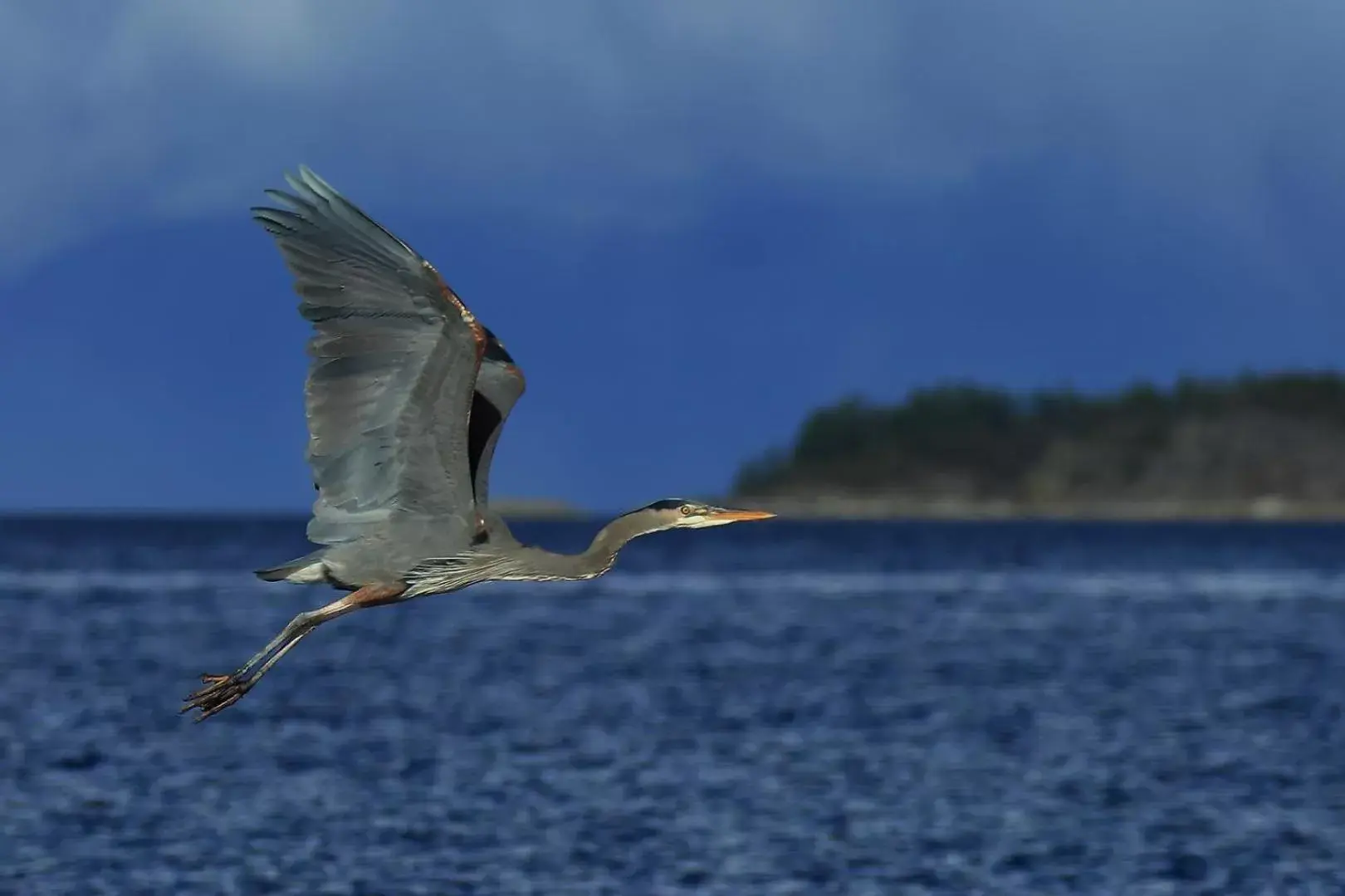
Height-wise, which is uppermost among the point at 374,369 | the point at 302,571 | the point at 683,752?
the point at 374,369

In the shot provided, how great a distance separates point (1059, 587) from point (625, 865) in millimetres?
61894

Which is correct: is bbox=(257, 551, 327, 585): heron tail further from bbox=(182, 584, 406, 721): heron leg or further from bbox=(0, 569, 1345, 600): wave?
bbox=(0, 569, 1345, 600): wave

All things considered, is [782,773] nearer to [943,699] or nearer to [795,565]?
[943,699]

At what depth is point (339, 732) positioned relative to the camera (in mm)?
32844

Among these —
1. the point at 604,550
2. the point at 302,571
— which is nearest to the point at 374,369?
the point at 302,571

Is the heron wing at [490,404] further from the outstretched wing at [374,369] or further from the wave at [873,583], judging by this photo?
the wave at [873,583]

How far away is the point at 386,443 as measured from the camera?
33.6ft

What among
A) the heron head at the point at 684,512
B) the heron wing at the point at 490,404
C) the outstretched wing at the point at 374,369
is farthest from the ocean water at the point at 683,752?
the outstretched wing at the point at 374,369

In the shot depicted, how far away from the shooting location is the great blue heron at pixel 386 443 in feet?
32.3

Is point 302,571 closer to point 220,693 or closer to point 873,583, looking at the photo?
point 220,693

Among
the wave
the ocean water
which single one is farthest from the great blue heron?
the wave

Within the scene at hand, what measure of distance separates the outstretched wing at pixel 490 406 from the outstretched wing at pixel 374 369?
1.51 ft

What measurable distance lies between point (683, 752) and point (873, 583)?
57.3 meters

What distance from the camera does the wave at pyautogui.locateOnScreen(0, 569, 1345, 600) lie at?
7881cm
